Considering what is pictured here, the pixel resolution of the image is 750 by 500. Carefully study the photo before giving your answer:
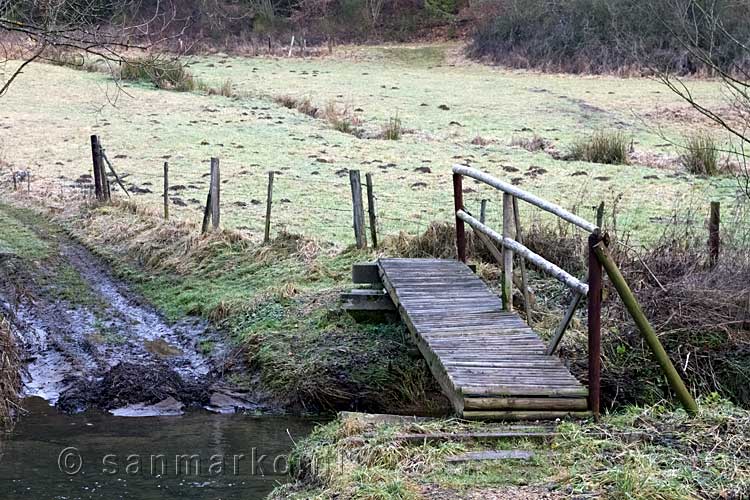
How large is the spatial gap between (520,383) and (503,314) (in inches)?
62.3

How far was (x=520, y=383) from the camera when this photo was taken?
6.29m

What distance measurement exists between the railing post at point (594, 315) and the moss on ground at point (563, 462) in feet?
0.58

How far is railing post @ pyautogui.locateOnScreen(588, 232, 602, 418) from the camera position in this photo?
19.8ft

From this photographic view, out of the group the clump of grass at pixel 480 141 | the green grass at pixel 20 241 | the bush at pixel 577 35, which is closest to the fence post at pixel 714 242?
the green grass at pixel 20 241

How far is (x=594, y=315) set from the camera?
6074 millimetres

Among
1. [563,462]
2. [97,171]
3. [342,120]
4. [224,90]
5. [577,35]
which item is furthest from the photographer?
[577,35]

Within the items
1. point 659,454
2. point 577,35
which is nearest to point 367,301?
point 659,454

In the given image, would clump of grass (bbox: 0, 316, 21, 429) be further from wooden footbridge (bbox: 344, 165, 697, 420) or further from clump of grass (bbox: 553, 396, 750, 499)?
clump of grass (bbox: 553, 396, 750, 499)

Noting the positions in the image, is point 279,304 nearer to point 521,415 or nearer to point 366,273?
point 366,273

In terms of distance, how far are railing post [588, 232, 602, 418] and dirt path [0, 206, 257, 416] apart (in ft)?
13.1

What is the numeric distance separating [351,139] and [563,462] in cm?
2026

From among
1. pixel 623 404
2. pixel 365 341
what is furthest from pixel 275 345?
pixel 623 404

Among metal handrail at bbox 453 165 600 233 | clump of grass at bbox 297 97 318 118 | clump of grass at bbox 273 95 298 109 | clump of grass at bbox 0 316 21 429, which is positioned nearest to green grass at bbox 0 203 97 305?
clump of grass at bbox 0 316 21 429

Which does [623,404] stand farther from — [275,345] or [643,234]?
[643,234]
